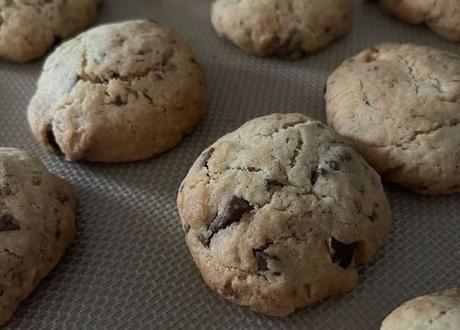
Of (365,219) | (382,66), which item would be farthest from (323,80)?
(365,219)

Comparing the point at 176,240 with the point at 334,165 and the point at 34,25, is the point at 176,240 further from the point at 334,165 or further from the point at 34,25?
the point at 34,25

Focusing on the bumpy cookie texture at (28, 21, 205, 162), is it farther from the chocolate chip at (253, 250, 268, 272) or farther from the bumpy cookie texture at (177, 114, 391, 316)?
the chocolate chip at (253, 250, 268, 272)

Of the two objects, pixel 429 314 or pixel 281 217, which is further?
pixel 281 217

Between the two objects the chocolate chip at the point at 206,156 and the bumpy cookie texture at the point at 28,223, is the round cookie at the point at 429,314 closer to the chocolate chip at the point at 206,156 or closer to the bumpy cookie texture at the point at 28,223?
the chocolate chip at the point at 206,156

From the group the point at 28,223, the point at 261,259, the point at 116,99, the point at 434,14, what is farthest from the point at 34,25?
the point at 434,14

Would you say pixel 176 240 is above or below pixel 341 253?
below

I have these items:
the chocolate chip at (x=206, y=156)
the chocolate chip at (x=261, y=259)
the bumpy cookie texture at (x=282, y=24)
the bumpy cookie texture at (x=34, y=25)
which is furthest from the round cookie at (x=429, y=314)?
the bumpy cookie texture at (x=34, y=25)
